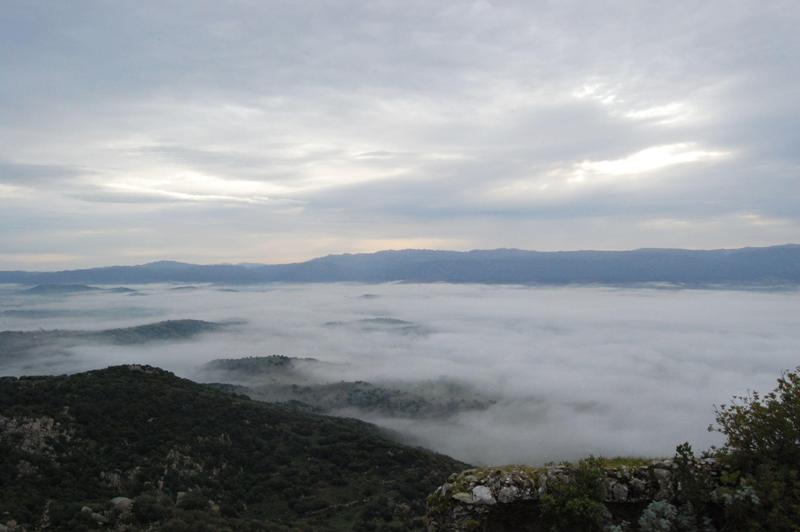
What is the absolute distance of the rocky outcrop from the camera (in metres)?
10.2

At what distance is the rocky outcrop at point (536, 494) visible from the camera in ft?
33.5

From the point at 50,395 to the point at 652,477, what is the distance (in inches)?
1791

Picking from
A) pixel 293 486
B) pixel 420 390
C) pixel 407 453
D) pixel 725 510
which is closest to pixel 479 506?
pixel 725 510

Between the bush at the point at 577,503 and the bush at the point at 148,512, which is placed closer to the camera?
the bush at the point at 577,503

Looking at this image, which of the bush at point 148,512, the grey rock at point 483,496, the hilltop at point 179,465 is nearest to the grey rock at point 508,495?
the grey rock at point 483,496

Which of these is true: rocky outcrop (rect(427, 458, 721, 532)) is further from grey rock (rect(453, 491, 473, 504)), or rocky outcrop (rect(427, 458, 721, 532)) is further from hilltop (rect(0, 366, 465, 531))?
hilltop (rect(0, 366, 465, 531))

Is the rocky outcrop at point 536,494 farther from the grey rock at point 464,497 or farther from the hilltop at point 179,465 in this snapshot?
the hilltop at point 179,465

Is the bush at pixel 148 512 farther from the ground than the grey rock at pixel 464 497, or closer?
closer

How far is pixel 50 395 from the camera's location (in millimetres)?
40781

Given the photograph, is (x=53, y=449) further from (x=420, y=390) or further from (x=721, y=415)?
(x=420, y=390)

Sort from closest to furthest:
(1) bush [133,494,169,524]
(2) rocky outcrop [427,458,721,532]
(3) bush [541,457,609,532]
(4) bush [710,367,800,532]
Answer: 1. (4) bush [710,367,800,532]
2. (3) bush [541,457,609,532]
3. (2) rocky outcrop [427,458,721,532]
4. (1) bush [133,494,169,524]

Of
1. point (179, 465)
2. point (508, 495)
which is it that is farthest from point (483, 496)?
point (179, 465)

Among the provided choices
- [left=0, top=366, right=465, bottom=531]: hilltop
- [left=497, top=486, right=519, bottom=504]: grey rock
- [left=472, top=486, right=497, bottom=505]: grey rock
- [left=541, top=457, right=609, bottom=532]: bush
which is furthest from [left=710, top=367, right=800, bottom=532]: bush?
[left=0, top=366, right=465, bottom=531]: hilltop

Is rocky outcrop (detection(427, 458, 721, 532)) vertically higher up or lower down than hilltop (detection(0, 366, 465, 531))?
higher up
